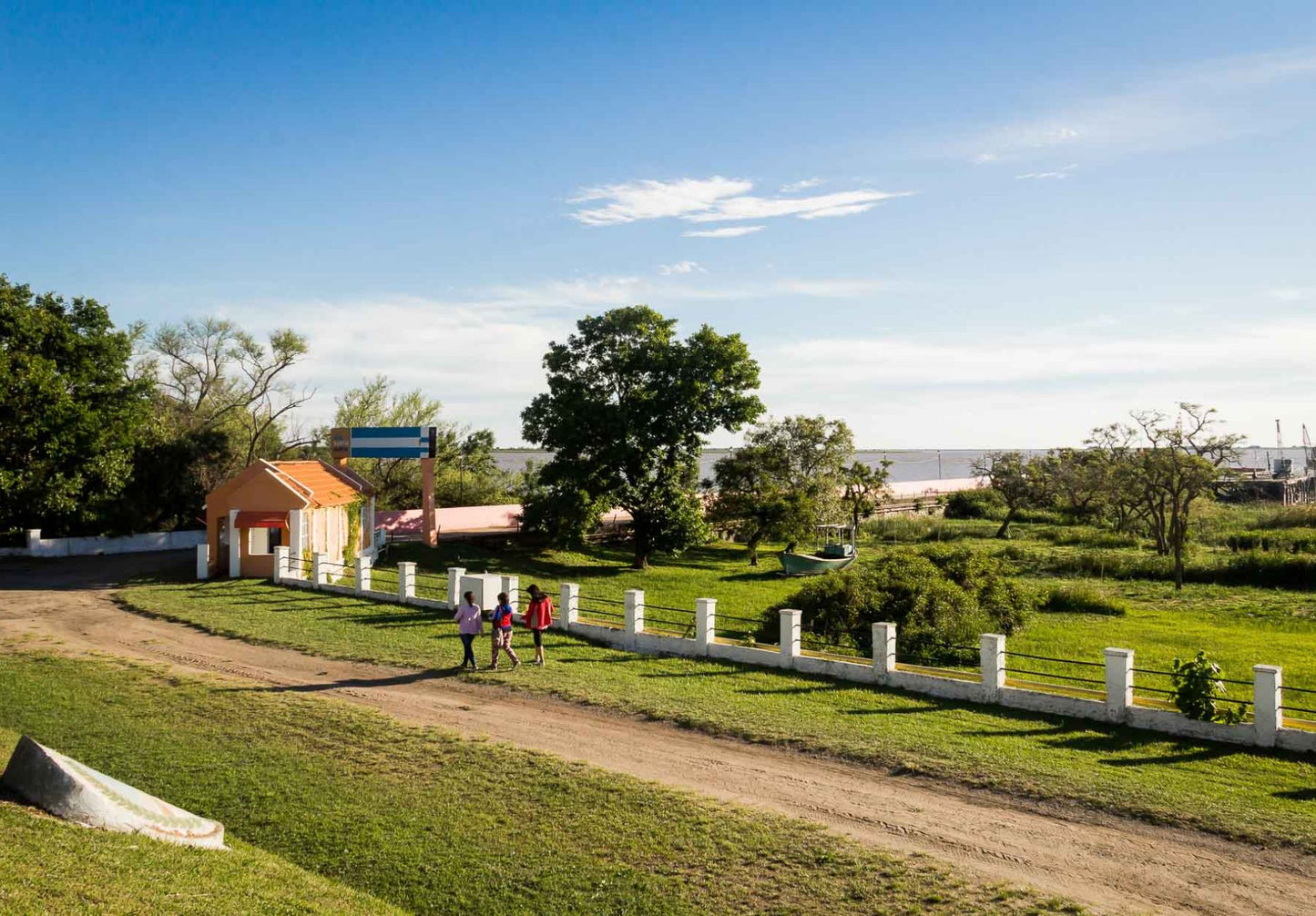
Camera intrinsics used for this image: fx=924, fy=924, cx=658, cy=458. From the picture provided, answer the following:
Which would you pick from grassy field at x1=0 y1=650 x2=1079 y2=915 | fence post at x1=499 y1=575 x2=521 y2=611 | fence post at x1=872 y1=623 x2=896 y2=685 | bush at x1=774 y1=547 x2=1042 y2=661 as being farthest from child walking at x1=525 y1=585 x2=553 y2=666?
bush at x1=774 y1=547 x2=1042 y2=661

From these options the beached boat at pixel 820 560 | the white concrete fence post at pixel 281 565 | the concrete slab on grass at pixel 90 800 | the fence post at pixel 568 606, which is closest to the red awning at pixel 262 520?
the white concrete fence post at pixel 281 565

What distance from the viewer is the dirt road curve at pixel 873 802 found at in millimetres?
8531

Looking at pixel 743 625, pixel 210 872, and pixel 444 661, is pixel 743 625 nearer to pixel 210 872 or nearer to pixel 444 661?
pixel 444 661

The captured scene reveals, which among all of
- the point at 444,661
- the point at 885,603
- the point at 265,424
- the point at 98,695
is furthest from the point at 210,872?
the point at 265,424

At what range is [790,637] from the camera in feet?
56.2

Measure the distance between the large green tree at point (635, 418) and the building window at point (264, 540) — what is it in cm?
937

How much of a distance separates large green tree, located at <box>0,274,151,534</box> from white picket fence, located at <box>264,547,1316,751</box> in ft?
57.2

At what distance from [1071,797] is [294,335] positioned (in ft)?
149

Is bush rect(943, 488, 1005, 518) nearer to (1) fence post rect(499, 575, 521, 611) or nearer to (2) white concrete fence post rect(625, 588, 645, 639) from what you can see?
(1) fence post rect(499, 575, 521, 611)

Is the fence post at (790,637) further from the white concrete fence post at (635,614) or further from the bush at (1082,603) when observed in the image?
the bush at (1082,603)

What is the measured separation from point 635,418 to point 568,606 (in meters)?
15.7

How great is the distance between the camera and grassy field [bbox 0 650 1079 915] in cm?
741

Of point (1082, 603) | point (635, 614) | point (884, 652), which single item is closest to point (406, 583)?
point (635, 614)

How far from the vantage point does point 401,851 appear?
8.94 meters
